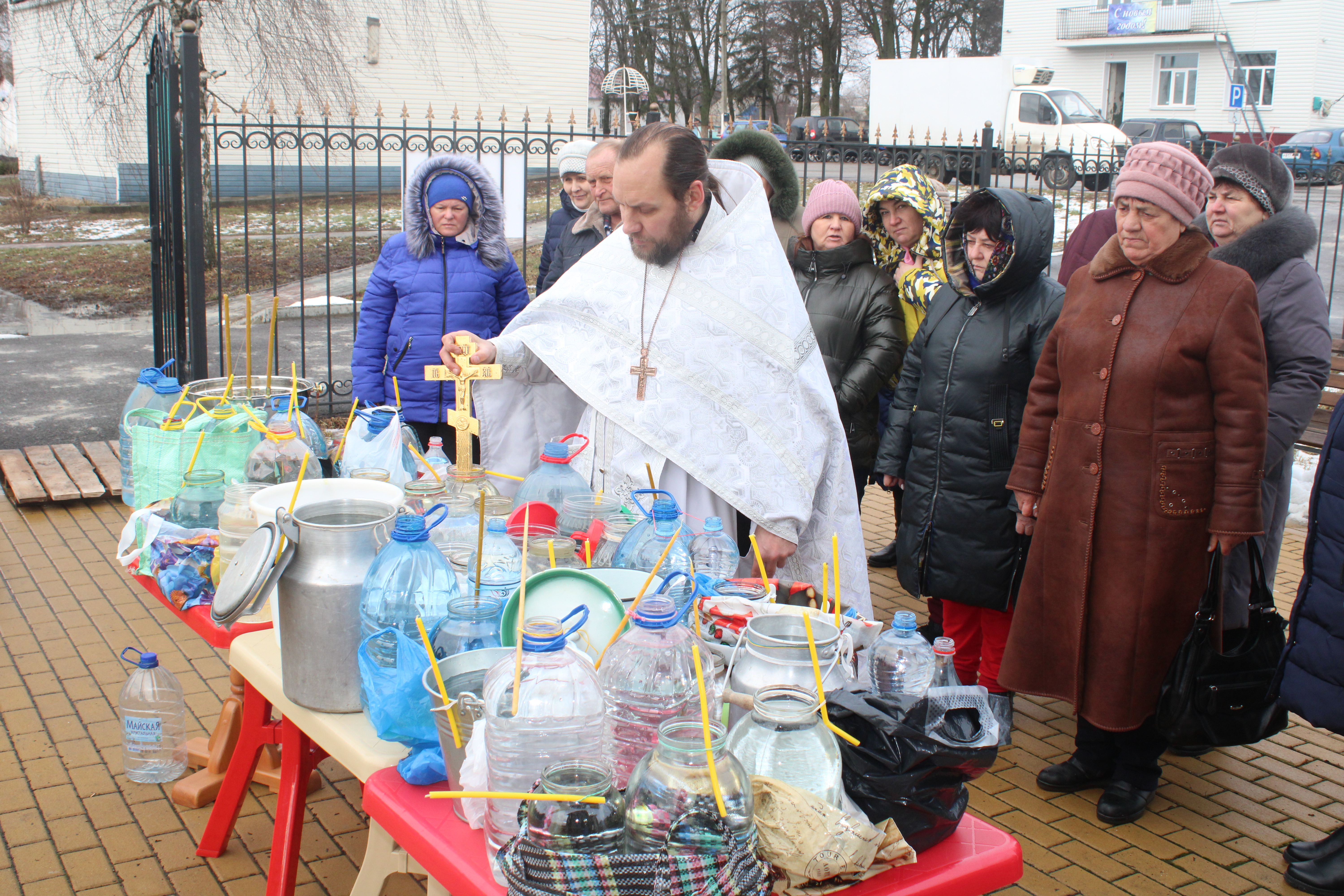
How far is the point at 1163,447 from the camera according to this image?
298 cm

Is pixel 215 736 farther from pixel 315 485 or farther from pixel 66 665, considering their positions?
pixel 315 485

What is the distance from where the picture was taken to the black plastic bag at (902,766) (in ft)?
4.90

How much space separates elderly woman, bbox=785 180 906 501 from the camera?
4324mm

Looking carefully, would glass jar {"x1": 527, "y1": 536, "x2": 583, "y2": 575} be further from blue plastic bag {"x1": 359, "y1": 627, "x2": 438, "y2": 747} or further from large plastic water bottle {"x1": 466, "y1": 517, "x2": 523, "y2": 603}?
blue plastic bag {"x1": 359, "y1": 627, "x2": 438, "y2": 747}

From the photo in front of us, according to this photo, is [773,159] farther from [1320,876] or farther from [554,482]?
[1320,876]

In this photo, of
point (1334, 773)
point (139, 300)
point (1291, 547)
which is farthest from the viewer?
point (139, 300)

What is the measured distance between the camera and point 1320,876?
2.95 metres

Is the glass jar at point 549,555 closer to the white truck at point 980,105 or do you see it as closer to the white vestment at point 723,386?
the white vestment at point 723,386

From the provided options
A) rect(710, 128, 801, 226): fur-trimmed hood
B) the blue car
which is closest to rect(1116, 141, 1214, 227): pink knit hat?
rect(710, 128, 801, 226): fur-trimmed hood

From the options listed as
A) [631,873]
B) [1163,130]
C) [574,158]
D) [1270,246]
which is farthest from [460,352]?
[1163,130]

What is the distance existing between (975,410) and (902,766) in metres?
2.35

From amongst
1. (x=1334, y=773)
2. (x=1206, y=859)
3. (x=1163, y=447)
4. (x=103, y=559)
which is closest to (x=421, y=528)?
(x=1163, y=447)

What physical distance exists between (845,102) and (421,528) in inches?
2061

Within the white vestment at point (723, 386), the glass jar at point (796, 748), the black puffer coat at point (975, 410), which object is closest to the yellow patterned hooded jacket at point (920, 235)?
the black puffer coat at point (975, 410)
